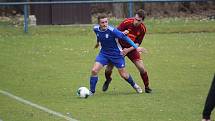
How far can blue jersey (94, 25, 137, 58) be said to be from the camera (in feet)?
42.9

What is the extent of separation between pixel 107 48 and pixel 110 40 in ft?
0.74

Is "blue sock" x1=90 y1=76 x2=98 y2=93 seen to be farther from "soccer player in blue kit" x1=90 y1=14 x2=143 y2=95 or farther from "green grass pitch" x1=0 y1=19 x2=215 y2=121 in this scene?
"green grass pitch" x1=0 y1=19 x2=215 y2=121

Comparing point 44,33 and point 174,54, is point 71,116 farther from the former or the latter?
point 44,33

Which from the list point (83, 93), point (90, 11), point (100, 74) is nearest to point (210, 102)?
point (83, 93)

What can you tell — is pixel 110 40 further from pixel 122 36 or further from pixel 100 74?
pixel 100 74

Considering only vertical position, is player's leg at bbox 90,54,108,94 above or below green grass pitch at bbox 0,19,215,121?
above

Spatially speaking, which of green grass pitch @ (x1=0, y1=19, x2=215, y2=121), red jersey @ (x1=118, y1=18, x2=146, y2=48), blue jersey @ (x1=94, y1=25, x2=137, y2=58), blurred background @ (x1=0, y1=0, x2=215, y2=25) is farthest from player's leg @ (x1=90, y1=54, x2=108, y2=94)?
blurred background @ (x1=0, y1=0, x2=215, y2=25)

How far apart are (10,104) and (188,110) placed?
122 inches

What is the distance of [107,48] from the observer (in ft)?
44.0

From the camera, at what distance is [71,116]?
35.5 ft

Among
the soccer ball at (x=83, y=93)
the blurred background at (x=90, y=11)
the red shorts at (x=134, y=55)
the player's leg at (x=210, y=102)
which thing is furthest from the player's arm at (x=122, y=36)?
the blurred background at (x=90, y=11)

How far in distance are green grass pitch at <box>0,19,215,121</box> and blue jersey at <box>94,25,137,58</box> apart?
79cm

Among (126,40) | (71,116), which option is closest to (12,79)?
(126,40)

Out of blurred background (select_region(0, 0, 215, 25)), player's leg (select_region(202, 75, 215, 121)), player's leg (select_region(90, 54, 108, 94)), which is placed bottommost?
blurred background (select_region(0, 0, 215, 25))
